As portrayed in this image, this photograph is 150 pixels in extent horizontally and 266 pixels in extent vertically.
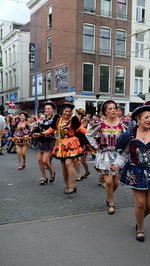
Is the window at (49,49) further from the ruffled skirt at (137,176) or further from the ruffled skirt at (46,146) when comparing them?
the ruffled skirt at (137,176)

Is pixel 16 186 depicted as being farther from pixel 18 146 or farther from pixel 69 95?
pixel 69 95

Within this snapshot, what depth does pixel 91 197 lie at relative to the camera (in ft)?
18.0

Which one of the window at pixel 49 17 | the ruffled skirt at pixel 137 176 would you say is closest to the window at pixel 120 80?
the window at pixel 49 17

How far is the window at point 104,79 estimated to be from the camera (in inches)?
1015

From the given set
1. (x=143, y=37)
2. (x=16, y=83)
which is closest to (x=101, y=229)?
(x=143, y=37)

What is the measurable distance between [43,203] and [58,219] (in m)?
0.88

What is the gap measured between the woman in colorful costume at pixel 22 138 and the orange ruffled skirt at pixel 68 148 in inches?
125

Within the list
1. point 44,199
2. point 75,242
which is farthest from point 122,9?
point 75,242

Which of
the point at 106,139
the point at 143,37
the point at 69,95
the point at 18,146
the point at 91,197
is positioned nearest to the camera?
the point at 106,139

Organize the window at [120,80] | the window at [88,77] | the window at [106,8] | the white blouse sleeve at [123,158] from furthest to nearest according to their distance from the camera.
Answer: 1. the window at [120,80]
2. the window at [106,8]
3. the window at [88,77]
4. the white blouse sleeve at [123,158]

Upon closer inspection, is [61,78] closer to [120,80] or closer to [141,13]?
[120,80]

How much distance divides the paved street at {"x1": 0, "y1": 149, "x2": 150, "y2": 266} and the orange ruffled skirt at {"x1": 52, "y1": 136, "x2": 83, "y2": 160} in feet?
2.63

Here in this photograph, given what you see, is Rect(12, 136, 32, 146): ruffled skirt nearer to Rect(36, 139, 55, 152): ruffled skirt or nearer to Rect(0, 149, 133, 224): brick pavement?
Rect(0, 149, 133, 224): brick pavement

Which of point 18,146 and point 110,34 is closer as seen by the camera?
point 18,146
